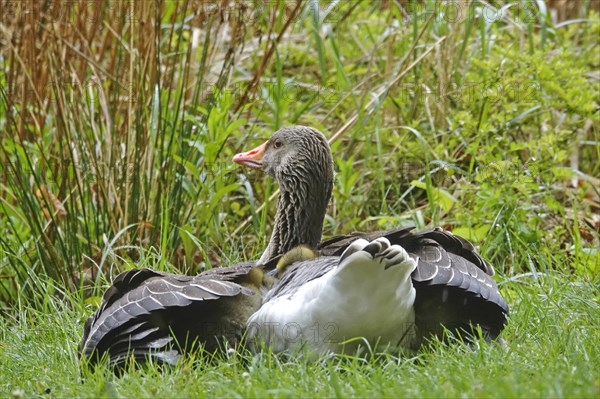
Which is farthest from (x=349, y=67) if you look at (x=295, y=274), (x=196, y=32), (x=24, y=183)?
(x=295, y=274)

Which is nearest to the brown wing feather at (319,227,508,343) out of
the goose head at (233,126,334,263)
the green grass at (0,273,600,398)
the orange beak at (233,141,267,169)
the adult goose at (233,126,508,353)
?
the adult goose at (233,126,508,353)

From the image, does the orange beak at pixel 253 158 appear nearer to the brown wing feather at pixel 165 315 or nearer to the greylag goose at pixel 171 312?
the greylag goose at pixel 171 312

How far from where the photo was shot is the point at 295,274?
15.3 ft

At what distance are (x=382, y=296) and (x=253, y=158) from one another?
1.95 metres

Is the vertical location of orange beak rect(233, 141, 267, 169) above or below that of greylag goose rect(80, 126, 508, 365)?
above

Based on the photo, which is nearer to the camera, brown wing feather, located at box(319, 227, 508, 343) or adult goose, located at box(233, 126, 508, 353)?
adult goose, located at box(233, 126, 508, 353)

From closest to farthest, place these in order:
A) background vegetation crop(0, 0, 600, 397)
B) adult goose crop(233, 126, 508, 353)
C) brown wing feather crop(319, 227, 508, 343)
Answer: adult goose crop(233, 126, 508, 353) < brown wing feather crop(319, 227, 508, 343) < background vegetation crop(0, 0, 600, 397)

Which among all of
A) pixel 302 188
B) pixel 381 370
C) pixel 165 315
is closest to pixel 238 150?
pixel 302 188

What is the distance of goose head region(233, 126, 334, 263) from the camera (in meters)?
5.44

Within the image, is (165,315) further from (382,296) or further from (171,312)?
(382,296)

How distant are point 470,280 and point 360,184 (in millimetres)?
3066

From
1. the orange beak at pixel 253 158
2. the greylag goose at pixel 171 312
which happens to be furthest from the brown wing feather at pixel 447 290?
the orange beak at pixel 253 158

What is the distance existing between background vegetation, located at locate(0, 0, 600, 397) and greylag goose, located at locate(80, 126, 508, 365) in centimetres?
21

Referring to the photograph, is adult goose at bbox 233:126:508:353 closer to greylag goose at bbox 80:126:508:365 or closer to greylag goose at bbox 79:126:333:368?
greylag goose at bbox 80:126:508:365
